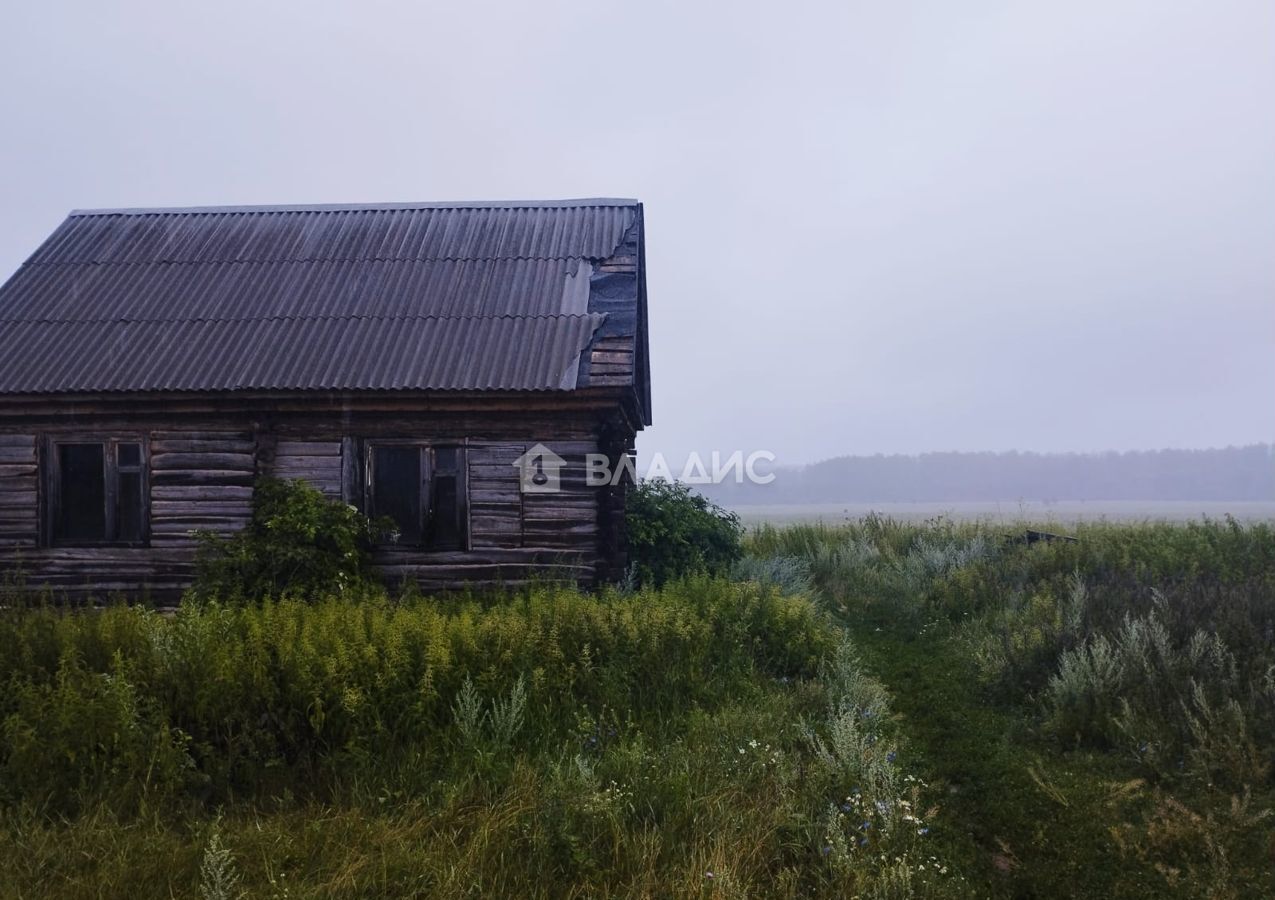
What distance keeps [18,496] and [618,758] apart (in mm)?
9315

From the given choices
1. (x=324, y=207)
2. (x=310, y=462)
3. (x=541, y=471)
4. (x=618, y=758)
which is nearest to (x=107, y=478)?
(x=310, y=462)

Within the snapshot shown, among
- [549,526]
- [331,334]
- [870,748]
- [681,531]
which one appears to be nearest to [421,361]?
[331,334]

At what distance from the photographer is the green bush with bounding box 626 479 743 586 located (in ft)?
38.5

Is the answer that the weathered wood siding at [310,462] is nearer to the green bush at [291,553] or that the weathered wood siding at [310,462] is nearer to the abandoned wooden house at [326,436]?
the abandoned wooden house at [326,436]

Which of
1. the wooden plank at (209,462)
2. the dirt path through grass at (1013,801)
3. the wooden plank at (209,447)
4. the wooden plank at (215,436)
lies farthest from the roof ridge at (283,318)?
the dirt path through grass at (1013,801)

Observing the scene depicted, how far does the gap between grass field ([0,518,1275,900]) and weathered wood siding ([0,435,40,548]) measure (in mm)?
4023

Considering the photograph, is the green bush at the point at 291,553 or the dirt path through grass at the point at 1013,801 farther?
the green bush at the point at 291,553

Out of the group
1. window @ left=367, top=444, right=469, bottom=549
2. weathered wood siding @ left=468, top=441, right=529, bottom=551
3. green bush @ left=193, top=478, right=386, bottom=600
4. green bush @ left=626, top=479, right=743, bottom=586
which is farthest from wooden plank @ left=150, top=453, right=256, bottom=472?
green bush @ left=626, top=479, right=743, bottom=586

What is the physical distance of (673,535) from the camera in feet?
39.1

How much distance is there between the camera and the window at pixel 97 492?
10.2 meters

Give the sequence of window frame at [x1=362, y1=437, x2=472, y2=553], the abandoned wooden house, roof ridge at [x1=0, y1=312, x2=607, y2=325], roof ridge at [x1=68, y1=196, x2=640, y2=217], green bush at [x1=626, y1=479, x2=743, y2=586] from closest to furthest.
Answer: the abandoned wooden house → window frame at [x1=362, y1=437, x2=472, y2=553] → roof ridge at [x1=0, y1=312, x2=607, y2=325] → green bush at [x1=626, y1=479, x2=743, y2=586] → roof ridge at [x1=68, y1=196, x2=640, y2=217]

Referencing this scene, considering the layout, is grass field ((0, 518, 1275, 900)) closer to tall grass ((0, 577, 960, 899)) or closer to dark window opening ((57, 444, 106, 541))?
tall grass ((0, 577, 960, 899))

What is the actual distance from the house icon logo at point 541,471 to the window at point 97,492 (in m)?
4.82

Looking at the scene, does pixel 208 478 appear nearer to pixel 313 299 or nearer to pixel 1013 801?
pixel 313 299
